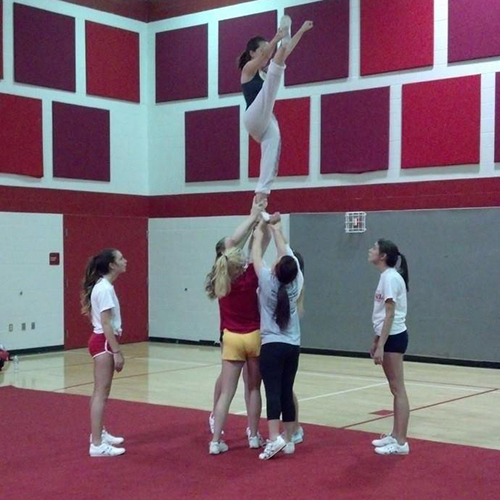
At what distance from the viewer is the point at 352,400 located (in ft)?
25.5

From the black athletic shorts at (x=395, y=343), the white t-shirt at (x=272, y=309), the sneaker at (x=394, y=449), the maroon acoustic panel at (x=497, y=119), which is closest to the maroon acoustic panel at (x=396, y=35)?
the maroon acoustic panel at (x=497, y=119)

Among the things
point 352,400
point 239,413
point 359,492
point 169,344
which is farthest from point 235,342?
point 169,344

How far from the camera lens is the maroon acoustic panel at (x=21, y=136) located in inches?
440

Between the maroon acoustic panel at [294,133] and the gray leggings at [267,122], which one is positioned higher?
the maroon acoustic panel at [294,133]

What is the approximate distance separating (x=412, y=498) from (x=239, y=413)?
2.86 meters

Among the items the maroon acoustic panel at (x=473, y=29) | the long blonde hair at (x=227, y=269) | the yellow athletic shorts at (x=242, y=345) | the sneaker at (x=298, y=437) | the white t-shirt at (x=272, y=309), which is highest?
the maroon acoustic panel at (x=473, y=29)

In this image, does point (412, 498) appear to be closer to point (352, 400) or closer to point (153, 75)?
point (352, 400)

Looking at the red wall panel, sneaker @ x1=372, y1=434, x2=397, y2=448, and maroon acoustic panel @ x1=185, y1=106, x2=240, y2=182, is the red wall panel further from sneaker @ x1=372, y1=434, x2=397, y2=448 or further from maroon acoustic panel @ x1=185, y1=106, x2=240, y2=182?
sneaker @ x1=372, y1=434, x2=397, y2=448

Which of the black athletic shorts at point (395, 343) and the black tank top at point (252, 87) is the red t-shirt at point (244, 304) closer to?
the black athletic shorts at point (395, 343)

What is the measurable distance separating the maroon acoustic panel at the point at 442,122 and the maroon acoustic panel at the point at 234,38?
8.35ft

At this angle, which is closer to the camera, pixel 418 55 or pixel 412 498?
pixel 412 498

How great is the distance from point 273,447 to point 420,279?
5770 millimetres

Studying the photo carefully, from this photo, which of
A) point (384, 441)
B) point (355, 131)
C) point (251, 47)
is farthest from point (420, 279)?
point (251, 47)

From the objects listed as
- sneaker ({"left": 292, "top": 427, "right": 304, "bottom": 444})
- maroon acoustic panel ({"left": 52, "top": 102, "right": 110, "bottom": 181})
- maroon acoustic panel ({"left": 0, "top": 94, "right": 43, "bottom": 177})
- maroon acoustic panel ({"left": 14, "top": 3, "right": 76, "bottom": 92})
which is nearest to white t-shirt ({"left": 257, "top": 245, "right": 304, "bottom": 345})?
sneaker ({"left": 292, "top": 427, "right": 304, "bottom": 444})
